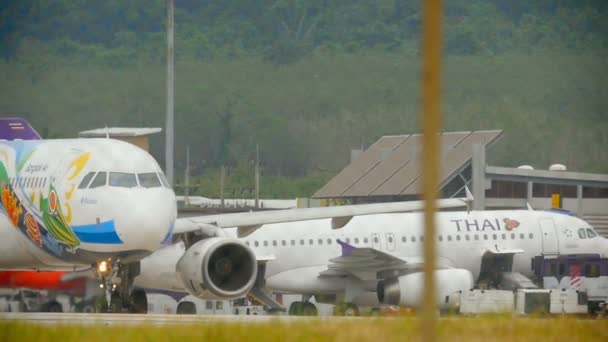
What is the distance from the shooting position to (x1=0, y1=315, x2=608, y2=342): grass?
1223 centimetres

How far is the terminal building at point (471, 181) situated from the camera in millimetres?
49194

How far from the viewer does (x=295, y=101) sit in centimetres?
7025

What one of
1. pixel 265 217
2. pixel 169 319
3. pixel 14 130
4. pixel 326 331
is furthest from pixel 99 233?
pixel 326 331

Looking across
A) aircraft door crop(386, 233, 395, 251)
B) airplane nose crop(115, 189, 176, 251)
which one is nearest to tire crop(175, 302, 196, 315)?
aircraft door crop(386, 233, 395, 251)

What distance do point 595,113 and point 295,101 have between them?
50.1 feet

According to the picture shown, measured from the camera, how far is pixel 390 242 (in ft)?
120

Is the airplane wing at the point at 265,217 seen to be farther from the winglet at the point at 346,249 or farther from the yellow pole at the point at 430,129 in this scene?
the yellow pole at the point at 430,129

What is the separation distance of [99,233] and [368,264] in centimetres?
1293

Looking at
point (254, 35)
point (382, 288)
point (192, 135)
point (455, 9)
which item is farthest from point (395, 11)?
point (382, 288)

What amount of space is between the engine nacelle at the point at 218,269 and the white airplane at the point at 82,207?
3.49ft

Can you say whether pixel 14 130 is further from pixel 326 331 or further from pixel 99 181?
pixel 326 331

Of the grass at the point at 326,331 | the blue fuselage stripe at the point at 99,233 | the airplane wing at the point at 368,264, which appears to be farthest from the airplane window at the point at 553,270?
the grass at the point at 326,331

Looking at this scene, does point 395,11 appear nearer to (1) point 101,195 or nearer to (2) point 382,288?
(2) point 382,288

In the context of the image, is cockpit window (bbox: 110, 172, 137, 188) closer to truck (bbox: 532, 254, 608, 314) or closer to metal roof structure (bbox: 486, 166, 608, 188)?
truck (bbox: 532, 254, 608, 314)
